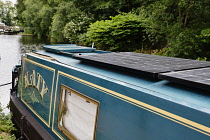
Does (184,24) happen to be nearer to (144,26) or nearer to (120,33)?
(144,26)

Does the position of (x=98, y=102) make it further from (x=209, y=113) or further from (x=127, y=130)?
(x=209, y=113)

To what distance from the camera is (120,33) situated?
1470 cm

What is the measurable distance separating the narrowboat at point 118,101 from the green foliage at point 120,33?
11063mm

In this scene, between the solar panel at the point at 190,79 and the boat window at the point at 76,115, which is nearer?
the solar panel at the point at 190,79

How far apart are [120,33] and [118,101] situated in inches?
504

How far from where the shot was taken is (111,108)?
2314 millimetres

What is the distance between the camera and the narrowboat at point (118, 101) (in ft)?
5.54

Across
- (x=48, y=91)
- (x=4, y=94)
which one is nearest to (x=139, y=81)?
(x=48, y=91)

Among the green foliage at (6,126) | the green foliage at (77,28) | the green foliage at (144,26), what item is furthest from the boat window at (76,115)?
the green foliage at (77,28)

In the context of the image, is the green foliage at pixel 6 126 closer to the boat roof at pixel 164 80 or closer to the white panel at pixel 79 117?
the white panel at pixel 79 117

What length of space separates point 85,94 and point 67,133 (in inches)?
28.4

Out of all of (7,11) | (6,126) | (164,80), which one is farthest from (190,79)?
(7,11)

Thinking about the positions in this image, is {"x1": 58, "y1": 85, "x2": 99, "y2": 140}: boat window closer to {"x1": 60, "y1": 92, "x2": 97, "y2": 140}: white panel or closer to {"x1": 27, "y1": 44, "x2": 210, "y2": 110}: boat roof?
{"x1": 60, "y1": 92, "x2": 97, "y2": 140}: white panel

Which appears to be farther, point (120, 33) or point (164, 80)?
point (120, 33)
